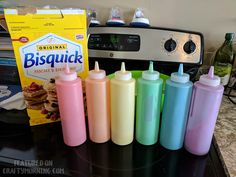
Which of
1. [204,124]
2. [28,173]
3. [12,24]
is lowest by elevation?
[28,173]

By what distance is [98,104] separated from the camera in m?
0.50

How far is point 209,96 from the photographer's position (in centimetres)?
44

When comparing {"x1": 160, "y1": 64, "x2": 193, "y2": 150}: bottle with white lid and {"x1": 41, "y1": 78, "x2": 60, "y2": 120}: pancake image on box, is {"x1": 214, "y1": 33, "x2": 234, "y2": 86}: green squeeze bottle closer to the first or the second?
{"x1": 160, "y1": 64, "x2": 193, "y2": 150}: bottle with white lid

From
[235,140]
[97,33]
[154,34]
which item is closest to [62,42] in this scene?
[97,33]

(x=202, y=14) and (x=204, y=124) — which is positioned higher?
(x=202, y=14)

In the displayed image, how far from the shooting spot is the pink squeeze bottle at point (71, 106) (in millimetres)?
475

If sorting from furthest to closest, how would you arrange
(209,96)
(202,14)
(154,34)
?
(202,14), (154,34), (209,96)

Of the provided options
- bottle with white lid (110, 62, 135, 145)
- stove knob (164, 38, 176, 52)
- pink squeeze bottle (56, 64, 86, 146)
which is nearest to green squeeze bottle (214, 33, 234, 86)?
stove knob (164, 38, 176, 52)

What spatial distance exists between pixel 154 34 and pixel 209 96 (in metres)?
0.37

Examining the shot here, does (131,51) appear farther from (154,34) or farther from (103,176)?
(103,176)

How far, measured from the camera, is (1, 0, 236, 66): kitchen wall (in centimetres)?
83

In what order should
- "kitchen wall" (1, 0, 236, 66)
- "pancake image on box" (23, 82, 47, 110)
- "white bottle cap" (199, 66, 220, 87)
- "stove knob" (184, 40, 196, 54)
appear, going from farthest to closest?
"kitchen wall" (1, 0, 236, 66)
"stove knob" (184, 40, 196, 54)
"pancake image on box" (23, 82, 47, 110)
"white bottle cap" (199, 66, 220, 87)

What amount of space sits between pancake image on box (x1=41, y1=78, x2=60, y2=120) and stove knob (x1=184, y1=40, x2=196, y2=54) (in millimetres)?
481

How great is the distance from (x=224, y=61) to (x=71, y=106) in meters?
0.66
